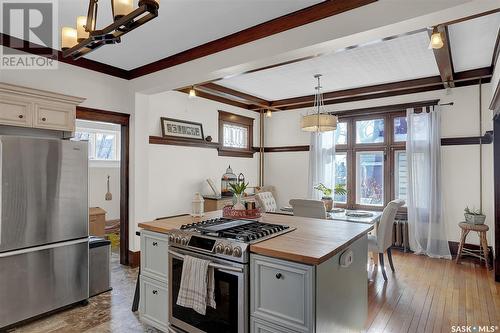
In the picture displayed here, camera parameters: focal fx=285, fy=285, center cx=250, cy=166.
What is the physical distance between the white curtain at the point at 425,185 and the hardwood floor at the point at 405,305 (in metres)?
0.68

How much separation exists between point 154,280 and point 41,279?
1.20 meters

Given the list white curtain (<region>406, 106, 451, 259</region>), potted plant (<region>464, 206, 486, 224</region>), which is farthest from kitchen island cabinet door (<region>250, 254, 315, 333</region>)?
white curtain (<region>406, 106, 451, 259</region>)

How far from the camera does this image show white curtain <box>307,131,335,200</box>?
5816mm

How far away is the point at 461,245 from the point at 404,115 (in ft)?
7.57

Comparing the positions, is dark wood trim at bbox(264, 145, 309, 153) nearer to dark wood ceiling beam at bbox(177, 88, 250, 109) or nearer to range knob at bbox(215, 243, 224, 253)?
dark wood ceiling beam at bbox(177, 88, 250, 109)

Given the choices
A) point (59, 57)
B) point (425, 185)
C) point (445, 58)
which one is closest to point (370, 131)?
point (425, 185)

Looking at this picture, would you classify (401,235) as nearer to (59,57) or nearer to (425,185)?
(425,185)

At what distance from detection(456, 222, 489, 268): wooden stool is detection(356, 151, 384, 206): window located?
1.36 m

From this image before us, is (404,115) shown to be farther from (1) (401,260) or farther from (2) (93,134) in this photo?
(2) (93,134)

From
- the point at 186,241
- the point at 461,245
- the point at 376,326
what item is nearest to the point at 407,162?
the point at 461,245

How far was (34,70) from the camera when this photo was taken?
3.29 m

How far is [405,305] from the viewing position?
302cm

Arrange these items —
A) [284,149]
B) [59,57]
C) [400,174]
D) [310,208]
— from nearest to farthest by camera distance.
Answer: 1. [59,57]
2. [310,208]
3. [400,174]
4. [284,149]

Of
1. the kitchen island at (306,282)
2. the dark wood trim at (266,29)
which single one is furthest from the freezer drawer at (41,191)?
the kitchen island at (306,282)
